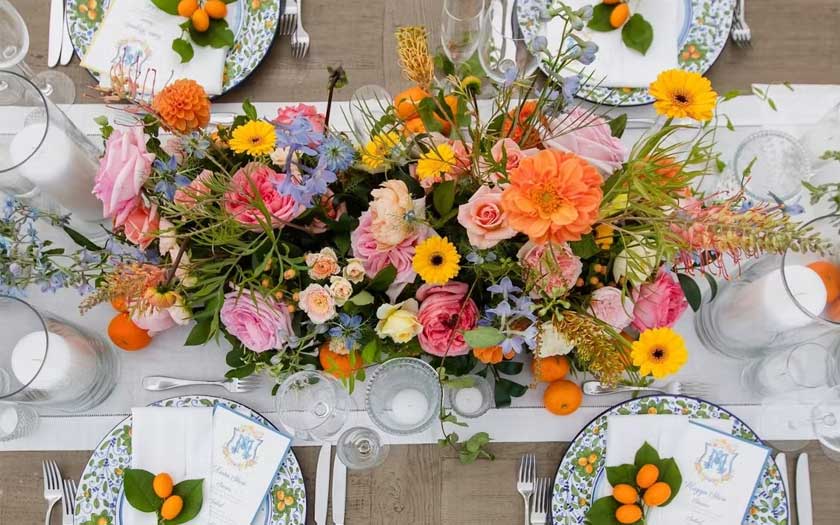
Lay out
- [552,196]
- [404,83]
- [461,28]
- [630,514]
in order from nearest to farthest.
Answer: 1. [552,196]
2. [630,514]
3. [461,28]
4. [404,83]

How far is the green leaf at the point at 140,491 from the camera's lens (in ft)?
2.73

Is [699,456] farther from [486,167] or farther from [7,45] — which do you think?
[7,45]

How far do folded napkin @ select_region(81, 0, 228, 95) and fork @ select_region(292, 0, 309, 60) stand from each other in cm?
12

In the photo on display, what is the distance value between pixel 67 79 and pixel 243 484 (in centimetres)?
72

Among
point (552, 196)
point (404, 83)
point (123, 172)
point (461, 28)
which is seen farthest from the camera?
point (404, 83)

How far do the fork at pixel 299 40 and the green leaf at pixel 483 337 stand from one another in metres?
0.62

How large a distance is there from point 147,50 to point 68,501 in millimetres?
702

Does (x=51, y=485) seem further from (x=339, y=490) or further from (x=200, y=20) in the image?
(x=200, y=20)

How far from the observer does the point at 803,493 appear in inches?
34.6

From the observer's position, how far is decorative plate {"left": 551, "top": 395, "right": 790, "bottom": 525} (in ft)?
2.81

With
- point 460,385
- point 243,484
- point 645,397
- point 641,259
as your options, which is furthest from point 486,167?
point 243,484


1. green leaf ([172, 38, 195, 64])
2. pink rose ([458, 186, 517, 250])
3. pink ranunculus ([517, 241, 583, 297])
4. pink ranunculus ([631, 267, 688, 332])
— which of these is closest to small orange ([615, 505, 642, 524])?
pink ranunculus ([631, 267, 688, 332])

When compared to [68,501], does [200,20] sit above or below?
above

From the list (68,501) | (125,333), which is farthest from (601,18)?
(68,501)
